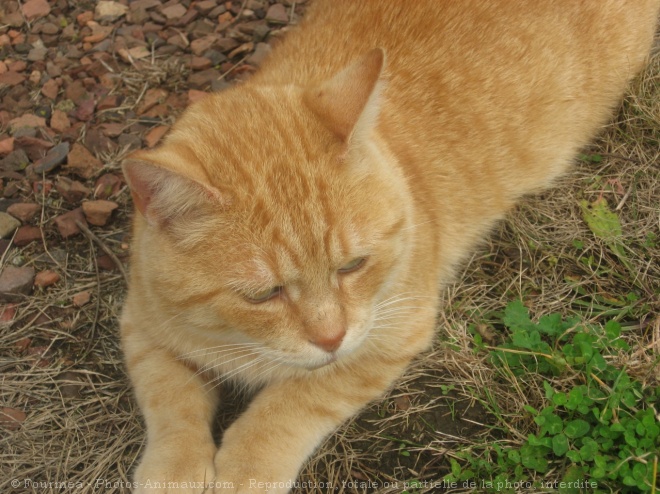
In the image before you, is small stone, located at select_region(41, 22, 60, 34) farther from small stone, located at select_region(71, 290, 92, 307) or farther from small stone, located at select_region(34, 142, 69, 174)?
small stone, located at select_region(71, 290, 92, 307)

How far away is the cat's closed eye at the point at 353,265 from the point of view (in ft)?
7.01

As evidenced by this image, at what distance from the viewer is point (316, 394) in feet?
8.20

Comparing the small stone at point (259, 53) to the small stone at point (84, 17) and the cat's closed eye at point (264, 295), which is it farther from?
the cat's closed eye at point (264, 295)

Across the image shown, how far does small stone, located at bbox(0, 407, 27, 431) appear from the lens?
8.62ft

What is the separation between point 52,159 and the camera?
3.46 meters

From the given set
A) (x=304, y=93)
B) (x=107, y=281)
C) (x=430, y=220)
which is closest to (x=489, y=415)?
(x=430, y=220)

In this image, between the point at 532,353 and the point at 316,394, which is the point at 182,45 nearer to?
the point at 316,394

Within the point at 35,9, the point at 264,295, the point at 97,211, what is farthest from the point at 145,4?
the point at 264,295

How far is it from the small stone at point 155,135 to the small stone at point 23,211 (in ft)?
2.31

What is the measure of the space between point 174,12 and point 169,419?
2.83 metres

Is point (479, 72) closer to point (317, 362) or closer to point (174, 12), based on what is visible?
point (317, 362)

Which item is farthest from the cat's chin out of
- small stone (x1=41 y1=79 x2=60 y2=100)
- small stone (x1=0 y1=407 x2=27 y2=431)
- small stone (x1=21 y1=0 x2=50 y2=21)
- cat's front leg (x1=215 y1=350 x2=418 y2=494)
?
small stone (x1=21 y1=0 x2=50 y2=21)

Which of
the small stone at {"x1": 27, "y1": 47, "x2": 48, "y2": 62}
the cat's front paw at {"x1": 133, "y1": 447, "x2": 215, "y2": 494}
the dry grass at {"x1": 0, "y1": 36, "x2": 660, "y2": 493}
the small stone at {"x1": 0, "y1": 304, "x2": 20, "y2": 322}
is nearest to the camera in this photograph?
the cat's front paw at {"x1": 133, "y1": 447, "x2": 215, "y2": 494}

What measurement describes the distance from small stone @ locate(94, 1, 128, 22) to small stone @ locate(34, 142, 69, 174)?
1.16 meters
